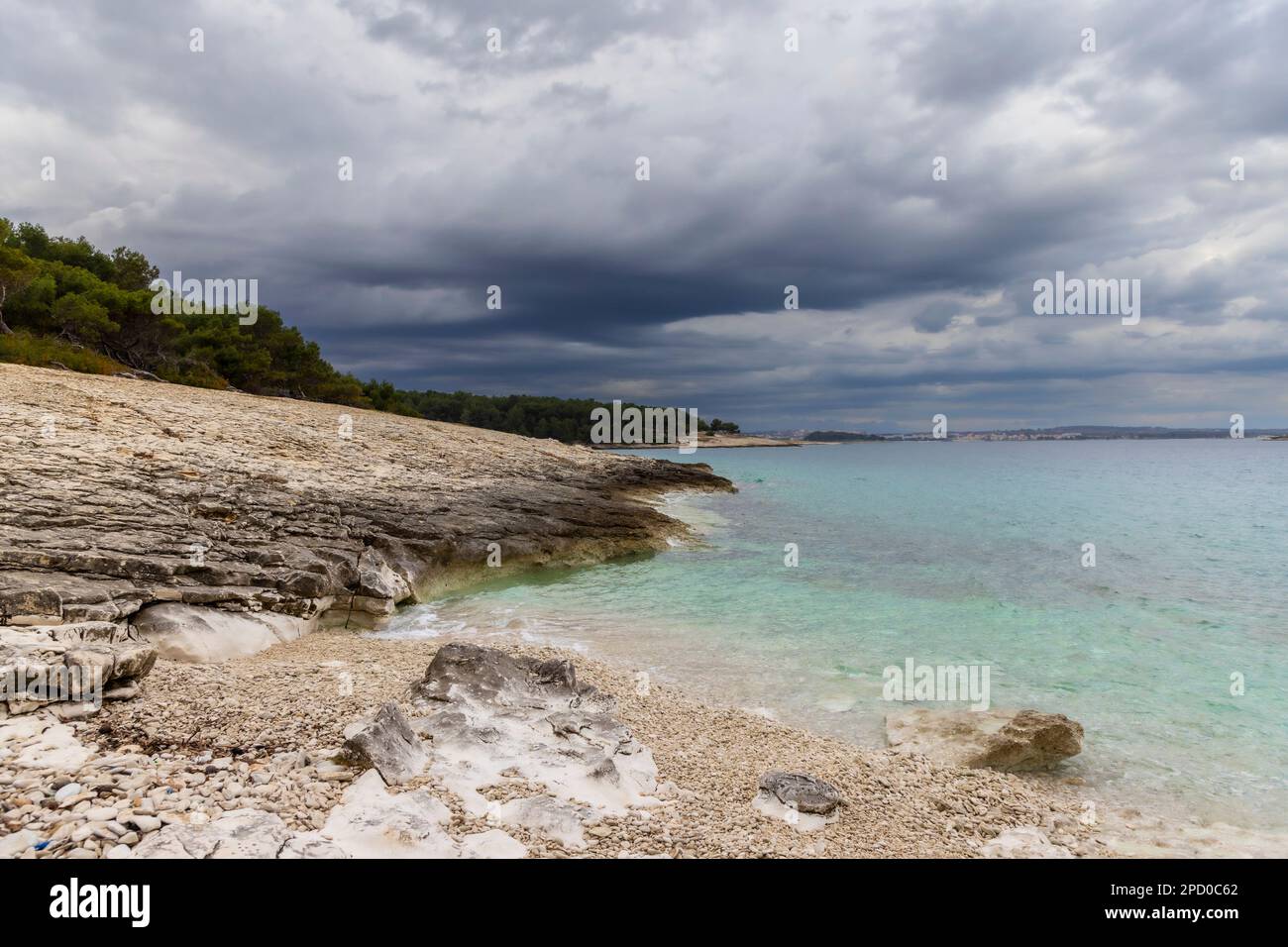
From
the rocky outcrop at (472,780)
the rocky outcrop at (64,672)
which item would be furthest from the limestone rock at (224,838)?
the rocky outcrop at (64,672)

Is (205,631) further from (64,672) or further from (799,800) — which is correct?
(799,800)

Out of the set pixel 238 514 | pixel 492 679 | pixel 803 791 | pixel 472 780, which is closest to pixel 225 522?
pixel 238 514

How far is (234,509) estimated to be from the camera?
15867mm

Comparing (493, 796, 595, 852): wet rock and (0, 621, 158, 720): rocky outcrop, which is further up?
(0, 621, 158, 720): rocky outcrop

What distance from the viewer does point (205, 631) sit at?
10656 mm

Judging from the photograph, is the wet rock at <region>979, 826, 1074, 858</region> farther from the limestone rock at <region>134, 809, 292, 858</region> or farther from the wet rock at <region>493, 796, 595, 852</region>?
the limestone rock at <region>134, 809, 292, 858</region>

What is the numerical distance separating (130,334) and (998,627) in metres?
52.4

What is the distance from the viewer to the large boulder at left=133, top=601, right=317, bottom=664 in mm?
10102

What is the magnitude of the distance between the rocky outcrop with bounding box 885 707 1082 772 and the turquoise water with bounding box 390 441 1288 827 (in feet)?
1.32

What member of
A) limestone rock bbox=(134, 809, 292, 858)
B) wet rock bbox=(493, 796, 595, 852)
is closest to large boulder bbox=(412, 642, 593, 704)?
wet rock bbox=(493, 796, 595, 852)

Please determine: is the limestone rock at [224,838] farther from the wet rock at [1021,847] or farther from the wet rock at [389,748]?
the wet rock at [1021,847]

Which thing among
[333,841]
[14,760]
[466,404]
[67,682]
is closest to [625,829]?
[333,841]

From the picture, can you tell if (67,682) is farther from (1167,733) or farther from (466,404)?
(466,404)
